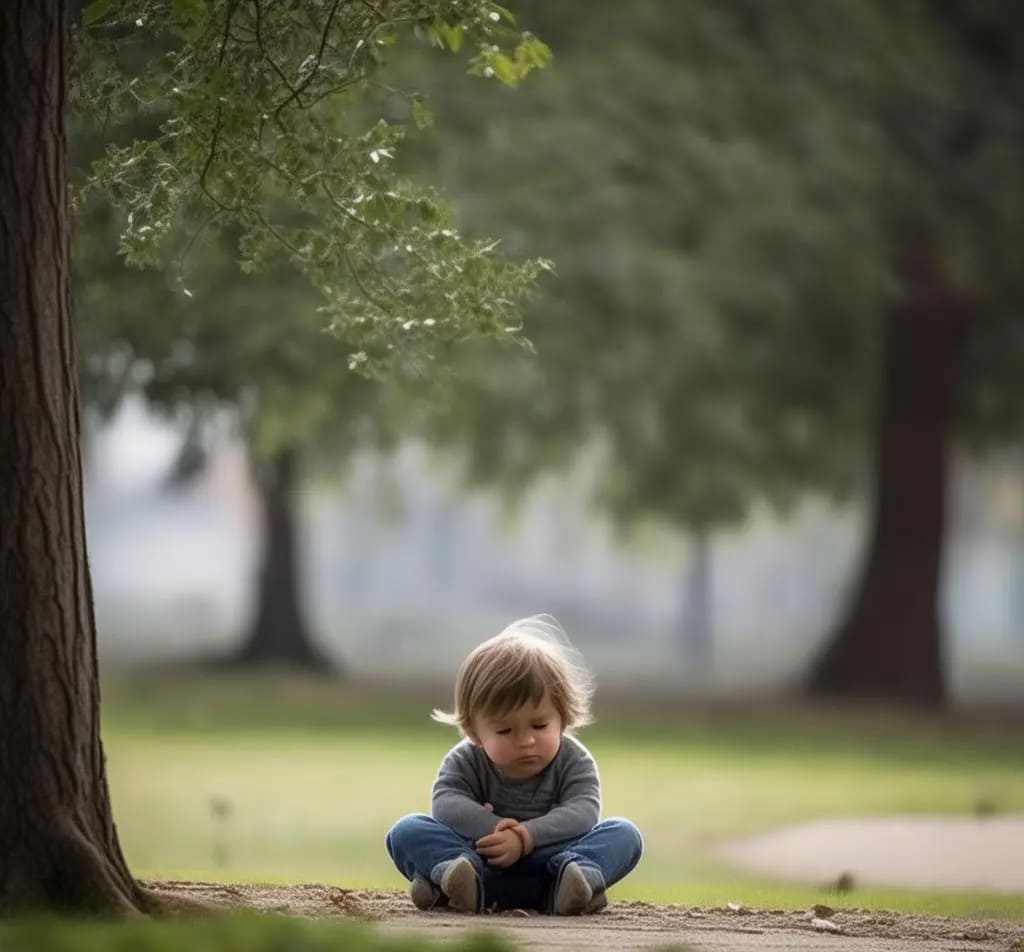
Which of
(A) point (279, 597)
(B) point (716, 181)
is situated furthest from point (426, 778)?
(A) point (279, 597)

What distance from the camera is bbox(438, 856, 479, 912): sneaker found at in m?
7.28

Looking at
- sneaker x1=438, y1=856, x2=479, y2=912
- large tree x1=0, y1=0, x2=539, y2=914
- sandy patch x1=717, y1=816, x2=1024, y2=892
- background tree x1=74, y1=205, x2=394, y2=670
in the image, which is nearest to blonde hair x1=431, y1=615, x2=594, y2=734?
sneaker x1=438, y1=856, x2=479, y2=912

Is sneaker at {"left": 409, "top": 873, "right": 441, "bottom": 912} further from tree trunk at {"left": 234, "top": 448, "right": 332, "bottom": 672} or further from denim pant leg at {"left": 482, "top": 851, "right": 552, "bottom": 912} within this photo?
tree trunk at {"left": 234, "top": 448, "right": 332, "bottom": 672}

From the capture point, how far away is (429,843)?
7.44m

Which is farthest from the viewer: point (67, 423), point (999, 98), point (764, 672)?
point (764, 672)

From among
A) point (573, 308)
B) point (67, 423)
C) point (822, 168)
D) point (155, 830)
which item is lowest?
point (155, 830)

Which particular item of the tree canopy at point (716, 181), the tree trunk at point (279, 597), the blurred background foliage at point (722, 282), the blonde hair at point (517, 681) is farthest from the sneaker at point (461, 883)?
the tree trunk at point (279, 597)

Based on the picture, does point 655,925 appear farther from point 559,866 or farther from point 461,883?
point 461,883

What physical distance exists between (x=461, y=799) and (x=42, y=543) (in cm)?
176

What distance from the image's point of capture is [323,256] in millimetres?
8180

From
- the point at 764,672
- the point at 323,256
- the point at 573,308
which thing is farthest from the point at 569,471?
the point at 323,256

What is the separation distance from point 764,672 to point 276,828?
28.9 meters

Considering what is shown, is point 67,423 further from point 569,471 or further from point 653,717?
point 569,471

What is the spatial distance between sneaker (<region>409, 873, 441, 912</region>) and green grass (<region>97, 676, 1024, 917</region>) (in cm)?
160
